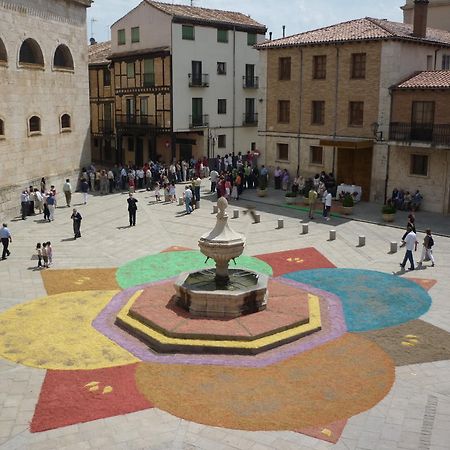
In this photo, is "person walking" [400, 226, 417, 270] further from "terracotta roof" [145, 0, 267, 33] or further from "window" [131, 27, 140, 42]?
"window" [131, 27, 140, 42]

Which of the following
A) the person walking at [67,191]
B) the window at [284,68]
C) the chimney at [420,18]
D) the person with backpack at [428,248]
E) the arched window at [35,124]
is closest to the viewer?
the person with backpack at [428,248]

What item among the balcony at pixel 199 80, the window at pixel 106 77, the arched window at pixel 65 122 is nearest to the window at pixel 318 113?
the balcony at pixel 199 80

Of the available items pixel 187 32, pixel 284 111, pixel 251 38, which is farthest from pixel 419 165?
pixel 251 38

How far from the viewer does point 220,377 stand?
13117mm

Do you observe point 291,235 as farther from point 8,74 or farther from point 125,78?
point 125,78

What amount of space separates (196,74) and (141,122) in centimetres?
564

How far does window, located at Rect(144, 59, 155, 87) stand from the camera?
4394 cm

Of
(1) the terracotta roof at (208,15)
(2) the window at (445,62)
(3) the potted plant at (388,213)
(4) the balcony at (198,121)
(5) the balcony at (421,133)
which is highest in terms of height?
(1) the terracotta roof at (208,15)

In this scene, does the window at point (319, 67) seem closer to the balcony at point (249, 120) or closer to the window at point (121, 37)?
the balcony at point (249, 120)

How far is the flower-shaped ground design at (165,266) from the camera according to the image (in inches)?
802

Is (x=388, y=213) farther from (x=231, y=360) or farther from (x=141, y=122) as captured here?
(x=141, y=122)

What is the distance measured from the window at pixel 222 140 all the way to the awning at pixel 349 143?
1426 cm

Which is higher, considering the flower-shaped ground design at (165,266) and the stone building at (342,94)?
the stone building at (342,94)

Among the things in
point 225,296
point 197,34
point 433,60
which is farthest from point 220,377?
point 197,34
